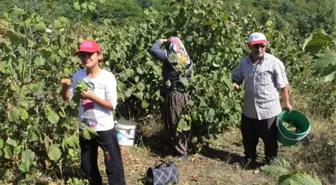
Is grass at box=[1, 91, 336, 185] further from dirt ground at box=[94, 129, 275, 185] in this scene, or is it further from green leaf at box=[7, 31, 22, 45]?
green leaf at box=[7, 31, 22, 45]

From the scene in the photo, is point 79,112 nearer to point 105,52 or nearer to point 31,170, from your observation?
point 31,170

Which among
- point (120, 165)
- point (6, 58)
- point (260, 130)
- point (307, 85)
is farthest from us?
point (307, 85)

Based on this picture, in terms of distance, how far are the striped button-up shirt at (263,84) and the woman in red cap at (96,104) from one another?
1397 mm

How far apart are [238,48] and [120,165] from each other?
256cm

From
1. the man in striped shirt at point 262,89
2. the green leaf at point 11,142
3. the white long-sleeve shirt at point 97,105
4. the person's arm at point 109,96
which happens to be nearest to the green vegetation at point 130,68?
the green leaf at point 11,142

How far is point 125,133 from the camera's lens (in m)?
4.79

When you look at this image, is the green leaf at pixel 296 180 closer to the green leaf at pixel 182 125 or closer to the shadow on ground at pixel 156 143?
the green leaf at pixel 182 125

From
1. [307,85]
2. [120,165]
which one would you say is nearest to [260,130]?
[120,165]

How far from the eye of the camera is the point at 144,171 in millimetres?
4332

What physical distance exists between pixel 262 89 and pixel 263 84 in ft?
0.15

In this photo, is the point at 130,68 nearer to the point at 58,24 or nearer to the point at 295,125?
the point at 295,125

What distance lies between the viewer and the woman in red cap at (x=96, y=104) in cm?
318

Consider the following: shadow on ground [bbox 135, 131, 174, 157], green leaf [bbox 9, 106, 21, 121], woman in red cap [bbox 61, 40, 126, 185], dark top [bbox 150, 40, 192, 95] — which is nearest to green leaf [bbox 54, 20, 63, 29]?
woman in red cap [bbox 61, 40, 126, 185]

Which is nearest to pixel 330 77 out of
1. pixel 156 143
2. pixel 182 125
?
pixel 182 125
